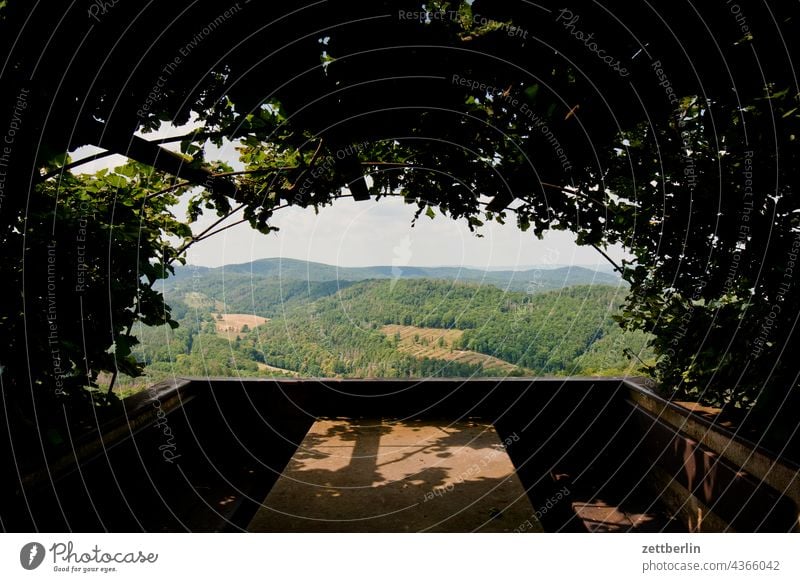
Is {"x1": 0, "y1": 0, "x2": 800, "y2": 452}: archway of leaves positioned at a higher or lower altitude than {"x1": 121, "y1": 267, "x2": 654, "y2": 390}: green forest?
higher

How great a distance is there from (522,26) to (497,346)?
Answer: 3.37 metres

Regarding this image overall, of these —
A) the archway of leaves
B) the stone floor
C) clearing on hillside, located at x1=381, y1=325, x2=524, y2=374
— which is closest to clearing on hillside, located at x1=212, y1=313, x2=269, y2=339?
the archway of leaves

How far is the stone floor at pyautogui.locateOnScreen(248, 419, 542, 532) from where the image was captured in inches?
123

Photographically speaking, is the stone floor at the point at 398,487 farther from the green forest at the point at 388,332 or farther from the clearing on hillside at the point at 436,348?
the clearing on hillside at the point at 436,348

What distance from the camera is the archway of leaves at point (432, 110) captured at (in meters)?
2.58

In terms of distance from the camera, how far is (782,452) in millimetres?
2672

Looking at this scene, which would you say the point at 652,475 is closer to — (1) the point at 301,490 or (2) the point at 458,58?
(1) the point at 301,490

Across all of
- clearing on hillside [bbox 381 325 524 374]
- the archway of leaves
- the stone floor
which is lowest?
the stone floor

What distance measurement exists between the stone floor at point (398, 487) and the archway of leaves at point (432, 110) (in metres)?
1.58

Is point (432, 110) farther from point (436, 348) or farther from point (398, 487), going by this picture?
point (436, 348)

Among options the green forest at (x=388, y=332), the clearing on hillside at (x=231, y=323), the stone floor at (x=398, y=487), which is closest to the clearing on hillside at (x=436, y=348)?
the green forest at (x=388, y=332)

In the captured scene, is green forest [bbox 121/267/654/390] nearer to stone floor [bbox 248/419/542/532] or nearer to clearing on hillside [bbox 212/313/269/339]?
clearing on hillside [bbox 212/313/269/339]

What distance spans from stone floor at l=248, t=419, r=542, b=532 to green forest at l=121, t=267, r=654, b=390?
1235 mm

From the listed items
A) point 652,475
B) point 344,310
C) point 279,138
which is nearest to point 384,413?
point 344,310
